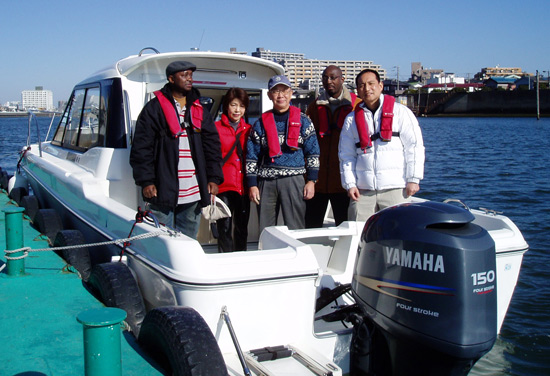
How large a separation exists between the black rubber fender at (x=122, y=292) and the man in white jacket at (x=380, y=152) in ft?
5.37

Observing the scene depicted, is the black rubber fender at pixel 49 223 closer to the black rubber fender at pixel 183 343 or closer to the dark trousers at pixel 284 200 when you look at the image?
the dark trousers at pixel 284 200

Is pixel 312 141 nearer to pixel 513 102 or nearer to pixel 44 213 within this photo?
pixel 44 213

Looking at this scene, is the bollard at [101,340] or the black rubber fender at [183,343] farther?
the black rubber fender at [183,343]

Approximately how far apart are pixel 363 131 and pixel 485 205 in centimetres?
846

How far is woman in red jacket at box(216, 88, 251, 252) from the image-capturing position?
4508mm

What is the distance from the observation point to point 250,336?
3070mm

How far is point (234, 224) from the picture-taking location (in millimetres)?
4691

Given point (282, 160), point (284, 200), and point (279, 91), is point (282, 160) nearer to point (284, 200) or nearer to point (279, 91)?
point (284, 200)

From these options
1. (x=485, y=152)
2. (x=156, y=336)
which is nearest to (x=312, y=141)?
(x=156, y=336)

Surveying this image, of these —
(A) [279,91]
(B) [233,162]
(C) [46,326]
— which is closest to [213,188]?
(B) [233,162]

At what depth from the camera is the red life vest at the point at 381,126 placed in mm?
3984

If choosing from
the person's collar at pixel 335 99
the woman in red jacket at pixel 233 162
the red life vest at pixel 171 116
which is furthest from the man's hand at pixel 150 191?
the person's collar at pixel 335 99

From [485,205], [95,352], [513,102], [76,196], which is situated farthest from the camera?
[513,102]

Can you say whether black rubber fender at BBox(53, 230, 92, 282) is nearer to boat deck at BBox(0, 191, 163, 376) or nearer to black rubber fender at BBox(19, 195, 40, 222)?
boat deck at BBox(0, 191, 163, 376)
